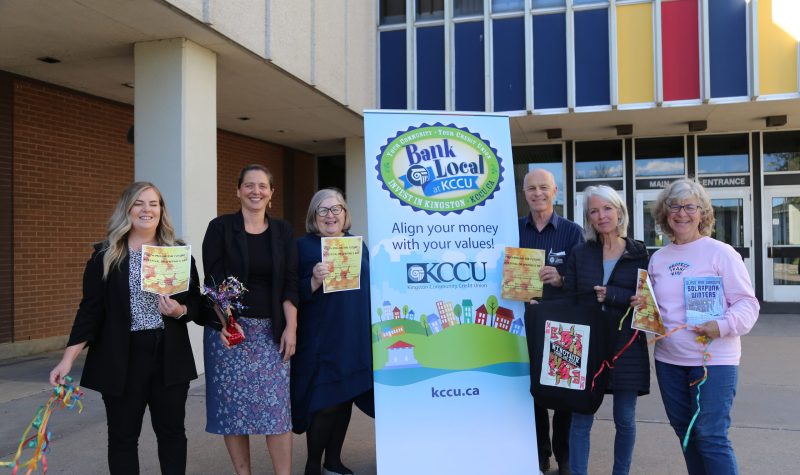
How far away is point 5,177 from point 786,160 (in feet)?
44.6

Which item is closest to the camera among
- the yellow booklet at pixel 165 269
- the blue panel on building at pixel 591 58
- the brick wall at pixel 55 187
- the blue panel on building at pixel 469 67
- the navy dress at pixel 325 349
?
the yellow booklet at pixel 165 269

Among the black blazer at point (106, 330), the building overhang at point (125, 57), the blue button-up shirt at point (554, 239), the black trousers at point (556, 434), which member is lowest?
the black trousers at point (556, 434)

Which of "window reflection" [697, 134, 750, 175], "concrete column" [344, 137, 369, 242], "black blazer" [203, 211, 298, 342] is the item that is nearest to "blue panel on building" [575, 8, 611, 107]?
"window reflection" [697, 134, 750, 175]

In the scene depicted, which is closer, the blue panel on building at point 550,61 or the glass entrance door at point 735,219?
the blue panel on building at point 550,61

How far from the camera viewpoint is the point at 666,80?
10.0 meters

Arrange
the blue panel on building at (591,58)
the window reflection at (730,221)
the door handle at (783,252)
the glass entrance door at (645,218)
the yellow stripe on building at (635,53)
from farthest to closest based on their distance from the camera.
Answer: the glass entrance door at (645,218) < the window reflection at (730,221) < the door handle at (783,252) < the blue panel on building at (591,58) < the yellow stripe on building at (635,53)

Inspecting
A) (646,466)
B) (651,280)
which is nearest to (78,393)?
(651,280)

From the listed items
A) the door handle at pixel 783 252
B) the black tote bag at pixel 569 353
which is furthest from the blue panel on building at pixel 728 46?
the black tote bag at pixel 569 353

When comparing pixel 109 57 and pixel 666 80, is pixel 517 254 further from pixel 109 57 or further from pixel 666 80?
pixel 666 80

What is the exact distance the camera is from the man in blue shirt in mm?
3572

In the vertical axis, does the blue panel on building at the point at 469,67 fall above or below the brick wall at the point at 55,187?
above

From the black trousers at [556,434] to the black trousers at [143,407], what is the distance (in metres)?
2.16

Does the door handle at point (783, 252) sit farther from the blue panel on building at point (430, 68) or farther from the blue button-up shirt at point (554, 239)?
the blue button-up shirt at point (554, 239)

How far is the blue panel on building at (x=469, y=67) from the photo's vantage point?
35.0 ft
